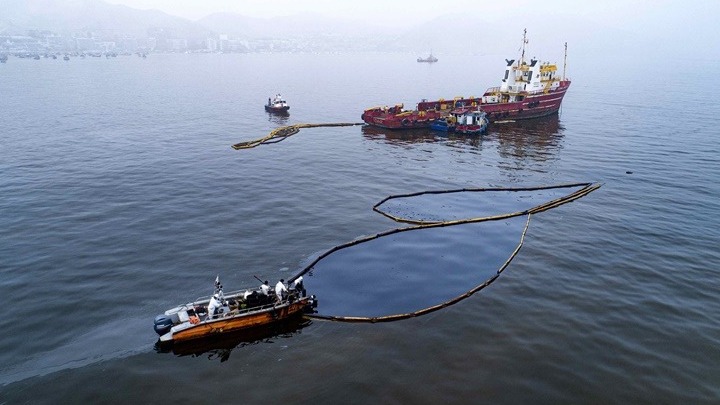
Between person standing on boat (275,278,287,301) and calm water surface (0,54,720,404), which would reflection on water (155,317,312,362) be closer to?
calm water surface (0,54,720,404)

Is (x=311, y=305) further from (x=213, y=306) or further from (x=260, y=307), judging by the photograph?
(x=213, y=306)

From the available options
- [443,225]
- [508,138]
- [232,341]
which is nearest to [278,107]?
[508,138]

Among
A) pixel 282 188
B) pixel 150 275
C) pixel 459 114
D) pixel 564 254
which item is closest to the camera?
pixel 150 275

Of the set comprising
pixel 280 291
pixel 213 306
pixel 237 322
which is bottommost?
pixel 237 322

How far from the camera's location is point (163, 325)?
25484 millimetres

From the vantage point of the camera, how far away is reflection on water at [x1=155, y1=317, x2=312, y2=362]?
25.4 meters

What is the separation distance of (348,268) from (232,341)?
11.3 m

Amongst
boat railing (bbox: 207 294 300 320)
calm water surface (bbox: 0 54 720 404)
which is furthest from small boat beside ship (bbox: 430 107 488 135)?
boat railing (bbox: 207 294 300 320)

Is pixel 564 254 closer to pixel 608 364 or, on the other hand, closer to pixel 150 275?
pixel 608 364

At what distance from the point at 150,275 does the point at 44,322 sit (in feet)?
23.3

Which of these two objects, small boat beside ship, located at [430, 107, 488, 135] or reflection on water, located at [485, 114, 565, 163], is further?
small boat beside ship, located at [430, 107, 488, 135]

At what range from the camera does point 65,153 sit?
67.5 m

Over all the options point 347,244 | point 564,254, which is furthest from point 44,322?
point 564,254

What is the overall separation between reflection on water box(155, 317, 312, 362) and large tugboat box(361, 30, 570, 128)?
2613 inches
